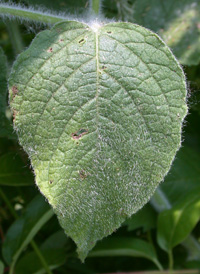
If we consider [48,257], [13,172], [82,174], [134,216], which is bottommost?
[48,257]

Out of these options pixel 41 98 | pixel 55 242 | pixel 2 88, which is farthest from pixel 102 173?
pixel 55 242

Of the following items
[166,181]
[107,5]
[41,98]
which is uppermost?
[107,5]

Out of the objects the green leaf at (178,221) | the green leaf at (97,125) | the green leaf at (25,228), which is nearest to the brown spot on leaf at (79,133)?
the green leaf at (97,125)

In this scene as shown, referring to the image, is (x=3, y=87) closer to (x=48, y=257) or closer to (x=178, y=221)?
(x=48, y=257)

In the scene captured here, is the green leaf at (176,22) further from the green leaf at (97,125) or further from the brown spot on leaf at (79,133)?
the brown spot on leaf at (79,133)

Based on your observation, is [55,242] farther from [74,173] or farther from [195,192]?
[74,173]

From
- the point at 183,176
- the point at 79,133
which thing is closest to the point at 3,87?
the point at 79,133

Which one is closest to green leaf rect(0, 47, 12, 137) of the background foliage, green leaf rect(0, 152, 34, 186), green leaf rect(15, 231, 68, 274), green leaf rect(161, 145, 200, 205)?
the background foliage
